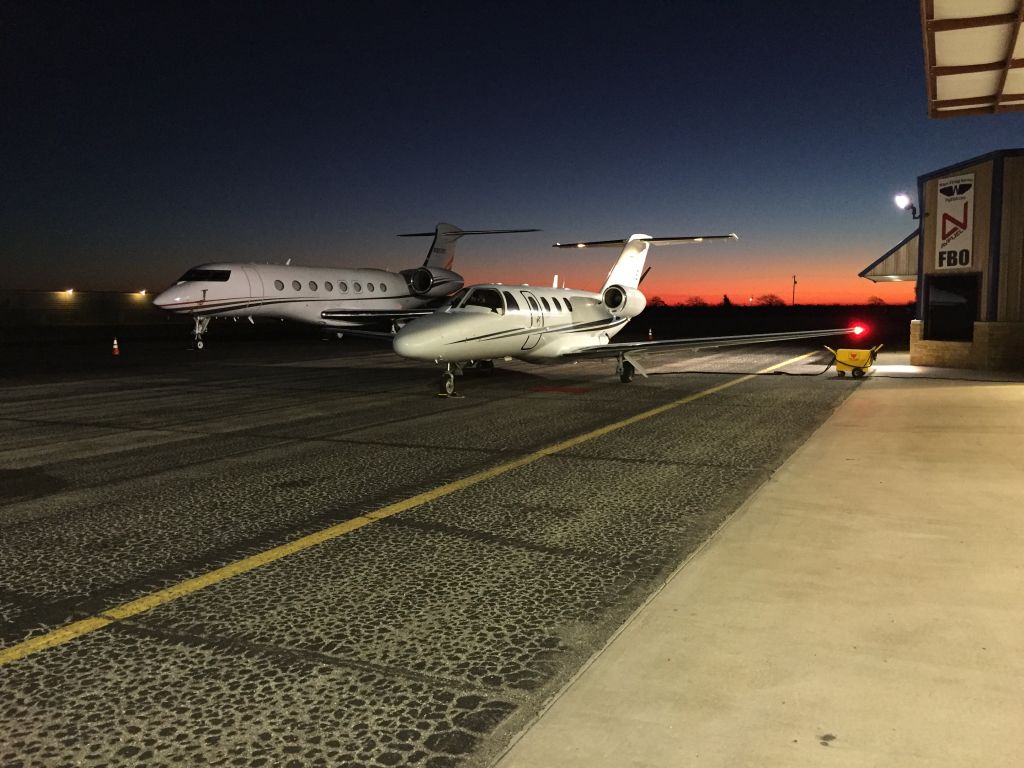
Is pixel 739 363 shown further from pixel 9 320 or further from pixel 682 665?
pixel 9 320

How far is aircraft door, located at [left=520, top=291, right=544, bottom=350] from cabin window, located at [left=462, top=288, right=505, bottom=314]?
973 millimetres

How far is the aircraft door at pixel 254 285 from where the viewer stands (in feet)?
86.0

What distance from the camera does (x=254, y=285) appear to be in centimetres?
2630

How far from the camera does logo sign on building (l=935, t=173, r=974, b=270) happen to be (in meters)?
18.0

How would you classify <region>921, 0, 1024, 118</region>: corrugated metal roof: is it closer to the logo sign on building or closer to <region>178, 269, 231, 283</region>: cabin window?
the logo sign on building

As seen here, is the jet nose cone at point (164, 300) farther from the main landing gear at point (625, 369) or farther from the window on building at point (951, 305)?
the window on building at point (951, 305)

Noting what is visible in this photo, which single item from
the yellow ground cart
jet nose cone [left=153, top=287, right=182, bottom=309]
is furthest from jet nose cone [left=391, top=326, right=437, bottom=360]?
jet nose cone [left=153, top=287, right=182, bottom=309]

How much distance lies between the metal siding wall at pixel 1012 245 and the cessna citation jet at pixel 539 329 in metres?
5.39

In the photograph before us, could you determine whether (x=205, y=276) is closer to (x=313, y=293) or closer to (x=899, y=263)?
(x=313, y=293)

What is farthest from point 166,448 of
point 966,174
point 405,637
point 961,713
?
point 966,174

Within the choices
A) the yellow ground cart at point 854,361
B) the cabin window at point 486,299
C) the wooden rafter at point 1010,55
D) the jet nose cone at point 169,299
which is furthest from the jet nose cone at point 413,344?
the jet nose cone at point 169,299

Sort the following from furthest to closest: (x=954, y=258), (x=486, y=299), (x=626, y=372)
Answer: (x=954, y=258)
(x=626, y=372)
(x=486, y=299)

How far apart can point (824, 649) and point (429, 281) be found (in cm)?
3100

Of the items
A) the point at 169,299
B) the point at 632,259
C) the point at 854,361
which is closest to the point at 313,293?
the point at 169,299
